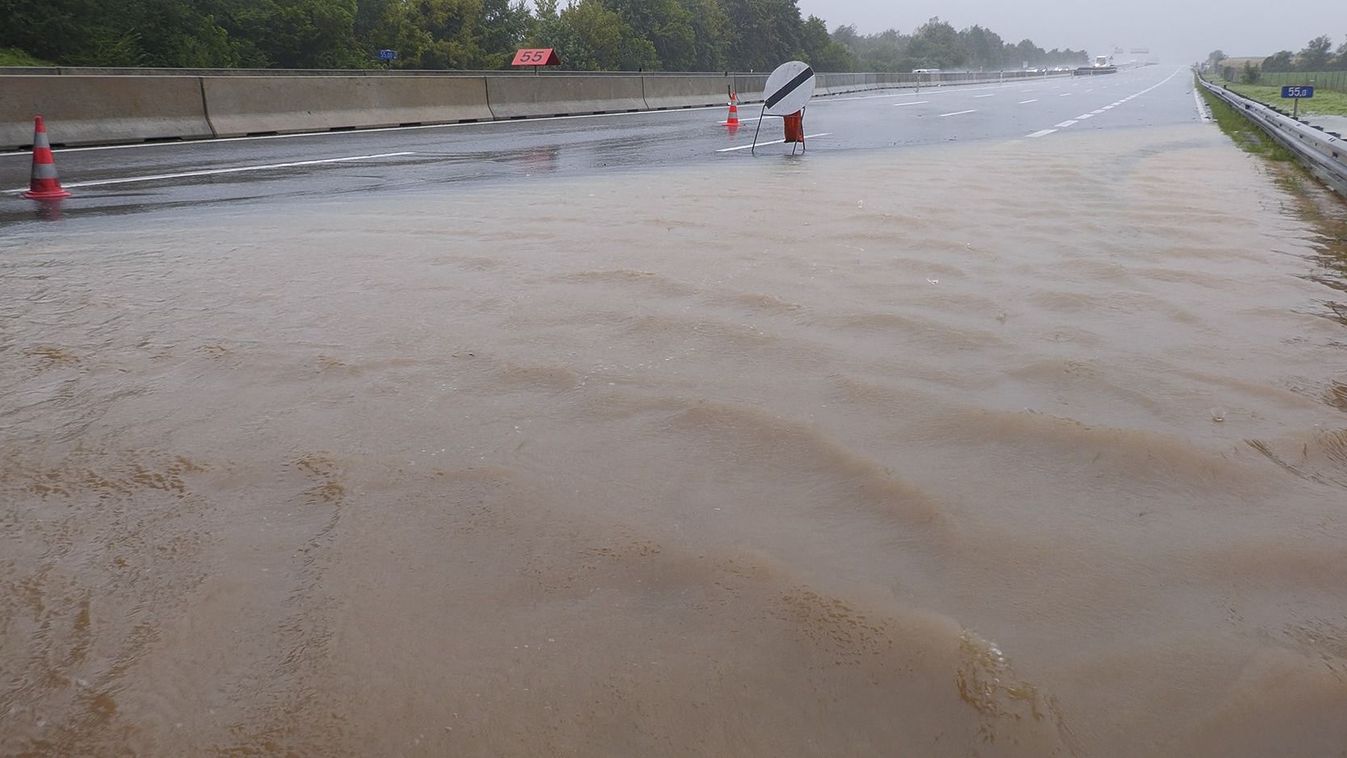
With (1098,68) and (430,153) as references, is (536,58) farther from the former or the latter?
(1098,68)

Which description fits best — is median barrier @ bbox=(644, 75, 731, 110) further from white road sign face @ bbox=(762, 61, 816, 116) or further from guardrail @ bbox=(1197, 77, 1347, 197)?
guardrail @ bbox=(1197, 77, 1347, 197)

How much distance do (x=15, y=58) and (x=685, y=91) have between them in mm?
22833

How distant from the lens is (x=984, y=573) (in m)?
2.35

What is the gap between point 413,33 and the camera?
64.6m

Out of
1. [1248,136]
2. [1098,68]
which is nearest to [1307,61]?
[1098,68]

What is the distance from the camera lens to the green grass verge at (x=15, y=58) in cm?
3348

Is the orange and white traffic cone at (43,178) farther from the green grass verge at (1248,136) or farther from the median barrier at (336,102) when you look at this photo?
the green grass verge at (1248,136)

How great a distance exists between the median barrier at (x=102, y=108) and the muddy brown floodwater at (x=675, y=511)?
978 centimetres

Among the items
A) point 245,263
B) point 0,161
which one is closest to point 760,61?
point 0,161

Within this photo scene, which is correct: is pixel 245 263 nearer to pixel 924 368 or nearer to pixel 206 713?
pixel 924 368

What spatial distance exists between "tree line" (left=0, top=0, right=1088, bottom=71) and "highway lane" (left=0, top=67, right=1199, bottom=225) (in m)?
28.3

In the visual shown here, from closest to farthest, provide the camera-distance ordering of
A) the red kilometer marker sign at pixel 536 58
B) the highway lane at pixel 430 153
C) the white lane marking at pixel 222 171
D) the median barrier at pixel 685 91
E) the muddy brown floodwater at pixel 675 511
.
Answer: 1. the muddy brown floodwater at pixel 675 511
2. the highway lane at pixel 430 153
3. the white lane marking at pixel 222 171
4. the median barrier at pixel 685 91
5. the red kilometer marker sign at pixel 536 58

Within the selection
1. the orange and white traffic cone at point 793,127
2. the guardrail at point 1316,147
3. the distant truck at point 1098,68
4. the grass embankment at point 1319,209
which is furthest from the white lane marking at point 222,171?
the distant truck at point 1098,68

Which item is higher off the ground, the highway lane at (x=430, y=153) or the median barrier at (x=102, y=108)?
the median barrier at (x=102, y=108)
